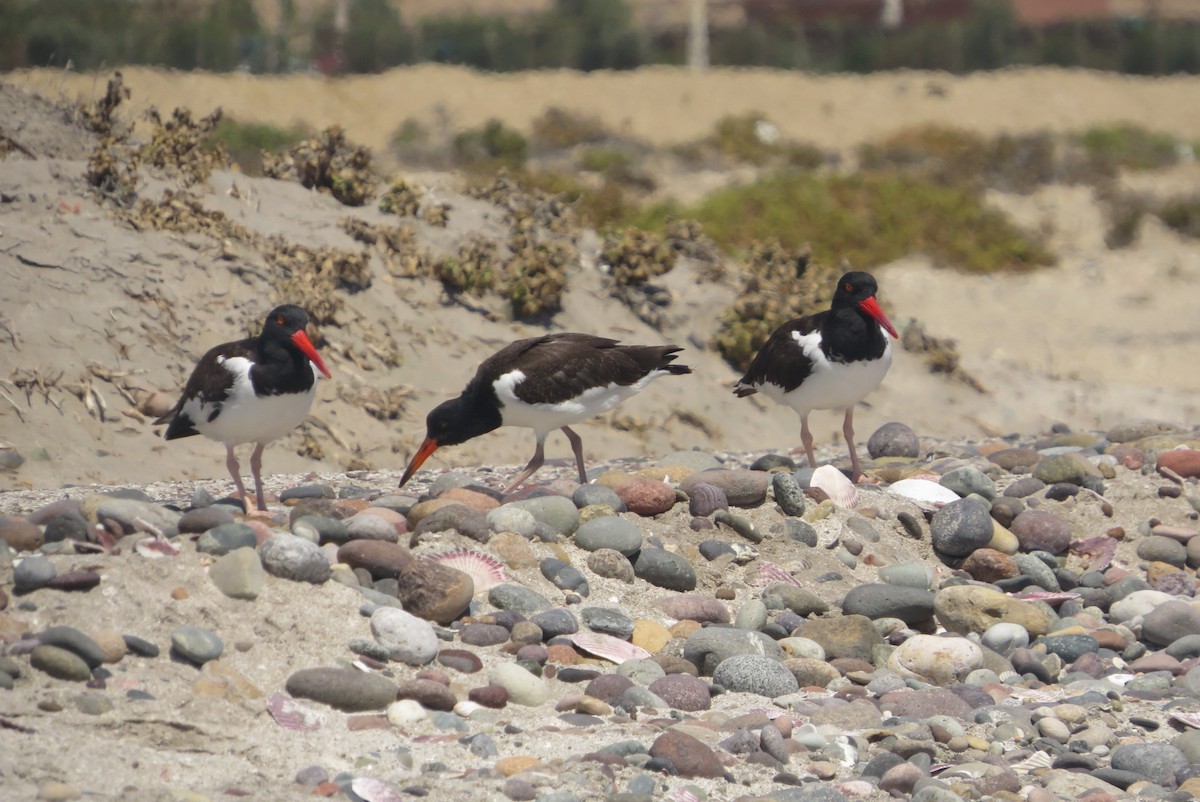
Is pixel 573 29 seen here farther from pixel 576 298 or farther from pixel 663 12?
pixel 576 298

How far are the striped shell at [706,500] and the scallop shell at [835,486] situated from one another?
0.60 m

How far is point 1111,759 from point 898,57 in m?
40.7

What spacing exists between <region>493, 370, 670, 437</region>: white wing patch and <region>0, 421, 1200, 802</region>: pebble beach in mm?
391

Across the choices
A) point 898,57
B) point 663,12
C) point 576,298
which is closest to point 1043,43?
point 898,57

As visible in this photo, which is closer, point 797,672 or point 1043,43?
point 797,672

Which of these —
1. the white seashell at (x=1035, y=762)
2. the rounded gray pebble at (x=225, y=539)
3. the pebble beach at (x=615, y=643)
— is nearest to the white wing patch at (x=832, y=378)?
the pebble beach at (x=615, y=643)

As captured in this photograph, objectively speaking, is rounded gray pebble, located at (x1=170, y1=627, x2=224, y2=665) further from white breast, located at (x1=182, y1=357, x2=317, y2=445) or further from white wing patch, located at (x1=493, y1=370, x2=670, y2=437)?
white wing patch, located at (x1=493, y1=370, x2=670, y2=437)

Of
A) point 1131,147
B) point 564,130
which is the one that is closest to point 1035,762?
point 564,130

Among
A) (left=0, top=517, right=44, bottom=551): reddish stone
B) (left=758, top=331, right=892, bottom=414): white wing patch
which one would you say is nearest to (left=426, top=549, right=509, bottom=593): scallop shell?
(left=0, top=517, right=44, bottom=551): reddish stone

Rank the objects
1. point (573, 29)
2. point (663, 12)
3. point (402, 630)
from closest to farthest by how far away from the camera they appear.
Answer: point (402, 630), point (573, 29), point (663, 12)

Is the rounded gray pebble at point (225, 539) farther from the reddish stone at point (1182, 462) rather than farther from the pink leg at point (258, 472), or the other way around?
the reddish stone at point (1182, 462)

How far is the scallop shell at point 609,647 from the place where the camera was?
19.0 ft

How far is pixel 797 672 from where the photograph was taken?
5.87 m

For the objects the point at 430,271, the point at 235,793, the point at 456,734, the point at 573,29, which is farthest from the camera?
the point at 573,29
